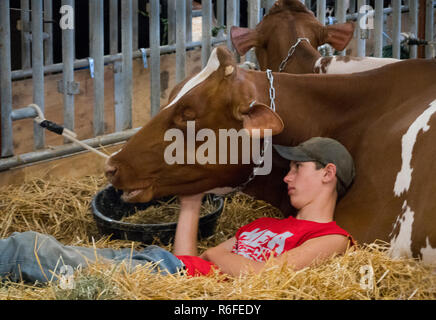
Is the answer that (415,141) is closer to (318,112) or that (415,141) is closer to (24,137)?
(318,112)

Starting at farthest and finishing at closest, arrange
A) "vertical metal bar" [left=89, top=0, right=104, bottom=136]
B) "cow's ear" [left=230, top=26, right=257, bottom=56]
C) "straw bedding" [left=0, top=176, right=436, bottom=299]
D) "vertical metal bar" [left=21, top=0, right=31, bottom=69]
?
"vertical metal bar" [left=21, top=0, right=31, bottom=69], "vertical metal bar" [left=89, top=0, right=104, bottom=136], "cow's ear" [left=230, top=26, right=257, bottom=56], "straw bedding" [left=0, top=176, right=436, bottom=299]

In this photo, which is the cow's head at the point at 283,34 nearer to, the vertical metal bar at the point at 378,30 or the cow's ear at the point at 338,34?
the cow's ear at the point at 338,34

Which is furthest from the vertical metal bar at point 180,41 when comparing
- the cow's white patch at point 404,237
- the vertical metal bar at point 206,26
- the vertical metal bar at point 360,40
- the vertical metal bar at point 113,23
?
the cow's white patch at point 404,237

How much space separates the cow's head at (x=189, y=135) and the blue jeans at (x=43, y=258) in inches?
20.0

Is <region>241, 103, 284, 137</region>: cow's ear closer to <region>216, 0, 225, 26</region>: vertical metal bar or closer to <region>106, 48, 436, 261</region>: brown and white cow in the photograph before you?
<region>106, 48, 436, 261</region>: brown and white cow

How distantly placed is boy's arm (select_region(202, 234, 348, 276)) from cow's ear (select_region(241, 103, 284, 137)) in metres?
0.50

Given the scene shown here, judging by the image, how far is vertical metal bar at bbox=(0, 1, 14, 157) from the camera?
437 centimetres

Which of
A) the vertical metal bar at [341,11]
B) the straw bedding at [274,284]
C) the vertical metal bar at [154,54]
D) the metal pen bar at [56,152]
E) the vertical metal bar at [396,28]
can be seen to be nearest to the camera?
the straw bedding at [274,284]

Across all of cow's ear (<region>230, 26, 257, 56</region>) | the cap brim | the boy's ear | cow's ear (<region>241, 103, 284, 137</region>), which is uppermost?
cow's ear (<region>230, 26, 257, 56</region>)

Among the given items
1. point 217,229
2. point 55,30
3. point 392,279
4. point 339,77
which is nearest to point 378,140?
point 339,77

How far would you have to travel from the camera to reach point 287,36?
452 cm

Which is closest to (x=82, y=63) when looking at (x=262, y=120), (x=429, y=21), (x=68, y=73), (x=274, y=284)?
(x=68, y=73)

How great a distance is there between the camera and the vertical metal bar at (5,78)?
14.3ft

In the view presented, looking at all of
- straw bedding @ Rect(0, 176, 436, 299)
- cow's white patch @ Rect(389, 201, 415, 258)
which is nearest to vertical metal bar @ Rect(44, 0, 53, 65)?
straw bedding @ Rect(0, 176, 436, 299)
